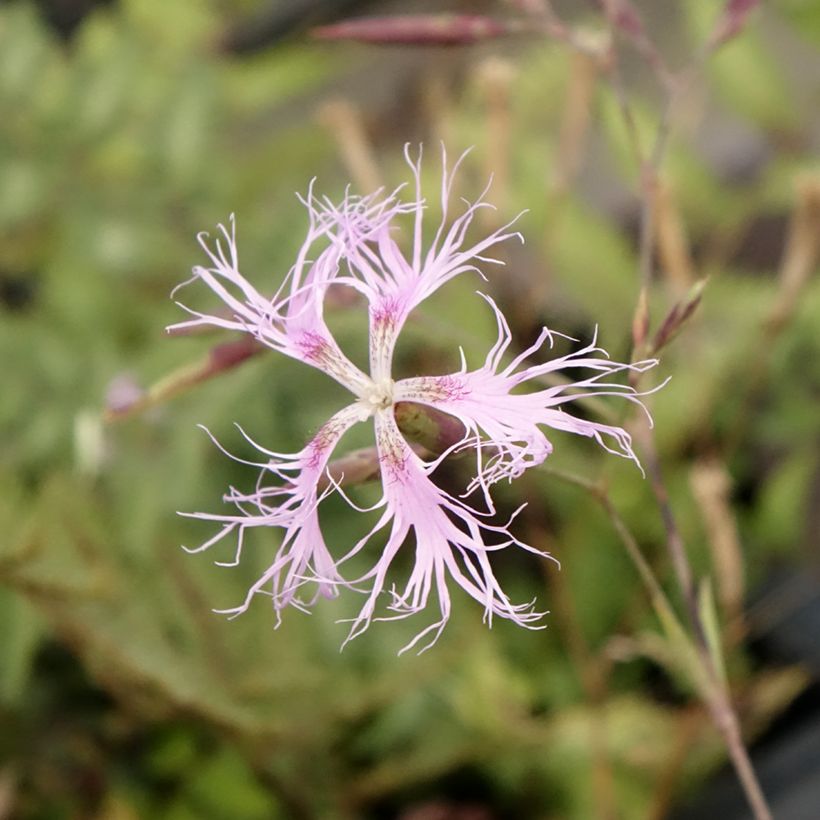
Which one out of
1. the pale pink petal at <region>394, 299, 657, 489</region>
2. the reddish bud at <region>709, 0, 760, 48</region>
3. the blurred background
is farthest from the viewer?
the blurred background

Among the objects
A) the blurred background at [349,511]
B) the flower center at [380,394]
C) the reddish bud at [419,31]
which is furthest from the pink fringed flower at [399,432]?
the blurred background at [349,511]

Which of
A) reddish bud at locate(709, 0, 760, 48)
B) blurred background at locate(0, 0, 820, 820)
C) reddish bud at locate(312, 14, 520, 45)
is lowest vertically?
blurred background at locate(0, 0, 820, 820)

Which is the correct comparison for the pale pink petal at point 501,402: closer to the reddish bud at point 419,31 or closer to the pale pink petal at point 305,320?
the pale pink petal at point 305,320

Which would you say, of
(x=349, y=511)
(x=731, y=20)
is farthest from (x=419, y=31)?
(x=349, y=511)

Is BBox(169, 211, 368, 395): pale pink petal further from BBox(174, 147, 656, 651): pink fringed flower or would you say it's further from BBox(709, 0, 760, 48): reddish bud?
BBox(709, 0, 760, 48): reddish bud

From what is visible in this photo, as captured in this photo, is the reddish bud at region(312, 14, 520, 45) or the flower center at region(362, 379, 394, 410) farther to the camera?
the reddish bud at region(312, 14, 520, 45)

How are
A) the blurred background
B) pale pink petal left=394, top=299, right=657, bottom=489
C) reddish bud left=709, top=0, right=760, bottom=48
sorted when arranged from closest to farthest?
pale pink petal left=394, top=299, right=657, bottom=489 → reddish bud left=709, top=0, right=760, bottom=48 → the blurred background

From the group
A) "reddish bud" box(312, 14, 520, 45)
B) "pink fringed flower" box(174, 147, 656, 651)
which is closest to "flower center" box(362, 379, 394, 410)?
"pink fringed flower" box(174, 147, 656, 651)

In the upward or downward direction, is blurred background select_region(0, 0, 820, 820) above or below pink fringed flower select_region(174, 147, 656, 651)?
below

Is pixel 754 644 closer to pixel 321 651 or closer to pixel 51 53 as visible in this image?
pixel 321 651
